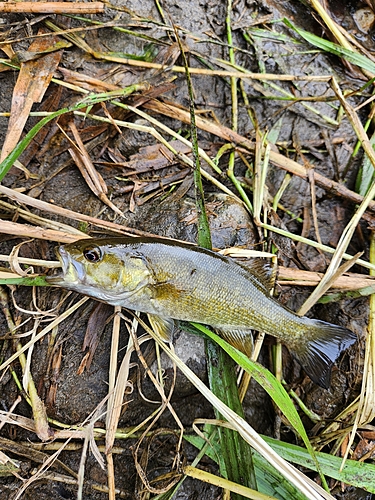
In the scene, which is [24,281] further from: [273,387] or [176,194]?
[273,387]

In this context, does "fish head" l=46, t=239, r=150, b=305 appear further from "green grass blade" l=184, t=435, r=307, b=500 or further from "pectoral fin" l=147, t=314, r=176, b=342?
"green grass blade" l=184, t=435, r=307, b=500

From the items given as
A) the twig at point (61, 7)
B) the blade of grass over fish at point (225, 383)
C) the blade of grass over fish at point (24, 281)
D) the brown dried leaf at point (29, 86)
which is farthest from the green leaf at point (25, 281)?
the twig at point (61, 7)

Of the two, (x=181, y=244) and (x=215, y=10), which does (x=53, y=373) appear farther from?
(x=215, y=10)

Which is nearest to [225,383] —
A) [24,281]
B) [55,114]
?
[24,281]

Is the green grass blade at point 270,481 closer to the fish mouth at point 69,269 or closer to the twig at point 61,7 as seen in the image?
the fish mouth at point 69,269

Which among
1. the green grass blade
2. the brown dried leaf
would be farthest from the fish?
the brown dried leaf

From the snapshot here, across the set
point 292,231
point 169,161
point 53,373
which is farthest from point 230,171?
point 53,373
